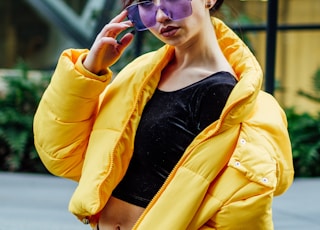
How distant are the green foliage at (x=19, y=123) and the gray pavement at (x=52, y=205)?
270 mm

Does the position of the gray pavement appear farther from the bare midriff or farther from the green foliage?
the bare midriff

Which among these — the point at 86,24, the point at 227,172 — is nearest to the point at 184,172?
the point at 227,172

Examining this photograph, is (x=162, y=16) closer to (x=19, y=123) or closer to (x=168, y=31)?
(x=168, y=31)

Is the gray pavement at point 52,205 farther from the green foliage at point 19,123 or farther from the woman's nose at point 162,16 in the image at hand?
the woman's nose at point 162,16

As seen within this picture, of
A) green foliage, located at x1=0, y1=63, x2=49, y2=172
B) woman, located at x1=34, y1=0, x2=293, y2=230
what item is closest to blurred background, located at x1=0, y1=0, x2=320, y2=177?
green foliage, located at x1=0, y1=63, x2=49, y2=172

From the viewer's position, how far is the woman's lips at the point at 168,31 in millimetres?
2422

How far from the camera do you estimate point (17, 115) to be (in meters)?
8.70

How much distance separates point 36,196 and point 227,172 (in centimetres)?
483

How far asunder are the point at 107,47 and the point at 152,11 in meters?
0.21

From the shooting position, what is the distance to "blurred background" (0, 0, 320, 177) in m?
8.30

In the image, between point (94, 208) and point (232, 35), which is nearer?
point (94, 208)

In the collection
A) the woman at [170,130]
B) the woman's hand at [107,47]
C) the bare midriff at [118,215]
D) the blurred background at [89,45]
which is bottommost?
the blurred background at [89,45]

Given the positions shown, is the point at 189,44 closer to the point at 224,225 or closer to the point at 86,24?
the point at 224,225

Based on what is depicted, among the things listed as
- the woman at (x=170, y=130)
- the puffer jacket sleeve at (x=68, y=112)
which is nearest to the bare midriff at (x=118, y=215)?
the woman at (x=170, y=130)
